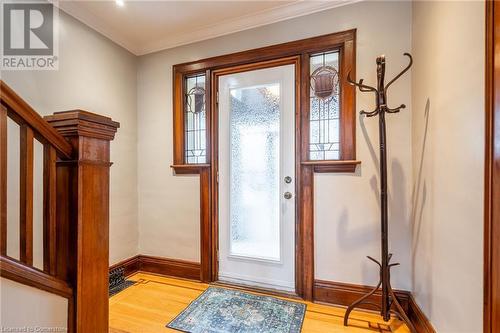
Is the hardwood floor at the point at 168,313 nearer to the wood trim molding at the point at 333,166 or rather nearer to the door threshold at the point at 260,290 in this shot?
the door threshold at the point at 260,290

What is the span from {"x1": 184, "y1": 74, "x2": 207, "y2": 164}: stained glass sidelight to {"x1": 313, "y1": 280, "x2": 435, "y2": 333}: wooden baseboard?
1637 mm

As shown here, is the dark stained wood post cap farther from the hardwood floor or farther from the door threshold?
the door threshold

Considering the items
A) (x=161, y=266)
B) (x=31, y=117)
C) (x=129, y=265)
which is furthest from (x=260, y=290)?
(x=31, y=117)

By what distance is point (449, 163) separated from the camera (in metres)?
1.36

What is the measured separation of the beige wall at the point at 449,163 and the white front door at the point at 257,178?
3.17 ft

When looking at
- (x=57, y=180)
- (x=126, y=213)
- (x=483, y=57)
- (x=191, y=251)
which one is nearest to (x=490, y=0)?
(x=483, y=57)

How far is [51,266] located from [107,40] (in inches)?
95.5

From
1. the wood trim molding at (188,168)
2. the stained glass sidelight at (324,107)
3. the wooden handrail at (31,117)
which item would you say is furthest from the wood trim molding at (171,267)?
the wooden handrail at (31,117)

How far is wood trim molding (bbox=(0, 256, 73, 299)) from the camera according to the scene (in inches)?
31.5

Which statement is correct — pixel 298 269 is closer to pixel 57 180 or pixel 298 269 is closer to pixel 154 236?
pixel 154 236

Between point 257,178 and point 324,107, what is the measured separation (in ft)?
2.93

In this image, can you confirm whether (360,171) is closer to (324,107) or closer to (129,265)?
(324,107)

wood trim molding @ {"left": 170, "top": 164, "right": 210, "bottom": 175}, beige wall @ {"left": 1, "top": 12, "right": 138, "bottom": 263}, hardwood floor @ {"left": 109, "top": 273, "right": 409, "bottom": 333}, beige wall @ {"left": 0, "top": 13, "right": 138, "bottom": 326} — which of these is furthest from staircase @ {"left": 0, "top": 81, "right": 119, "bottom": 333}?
wood trim molding @ {"left": 170, "top": 164, "right": 210, "bottom": 175}

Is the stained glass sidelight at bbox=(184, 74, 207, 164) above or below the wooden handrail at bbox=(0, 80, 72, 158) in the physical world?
above
